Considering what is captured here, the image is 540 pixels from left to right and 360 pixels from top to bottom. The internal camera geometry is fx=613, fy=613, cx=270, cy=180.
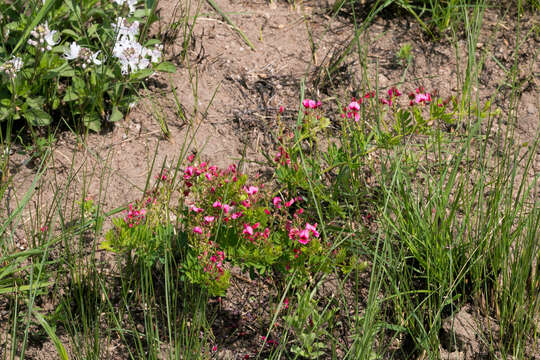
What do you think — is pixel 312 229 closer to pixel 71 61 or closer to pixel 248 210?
pixel 248 210

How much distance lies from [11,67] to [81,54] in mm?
316

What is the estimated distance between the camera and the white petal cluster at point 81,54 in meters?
2.73

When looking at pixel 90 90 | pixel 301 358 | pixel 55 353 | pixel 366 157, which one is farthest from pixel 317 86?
Answer: pixel 55 353

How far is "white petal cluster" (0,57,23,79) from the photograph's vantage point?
2566mm

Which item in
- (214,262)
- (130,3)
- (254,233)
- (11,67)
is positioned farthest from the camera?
(130,3)

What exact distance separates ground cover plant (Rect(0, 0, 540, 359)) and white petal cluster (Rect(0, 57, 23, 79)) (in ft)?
0.04

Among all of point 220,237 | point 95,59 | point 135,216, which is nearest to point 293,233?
point 220,237

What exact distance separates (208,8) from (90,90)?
0.97m

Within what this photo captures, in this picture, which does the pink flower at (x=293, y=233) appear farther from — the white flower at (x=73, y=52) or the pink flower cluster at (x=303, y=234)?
the white flower at (x=73, y=52)

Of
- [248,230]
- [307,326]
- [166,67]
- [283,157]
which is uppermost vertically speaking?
[166,67]

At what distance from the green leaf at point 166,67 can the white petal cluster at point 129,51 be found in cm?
4

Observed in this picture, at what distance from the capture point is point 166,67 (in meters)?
2.94

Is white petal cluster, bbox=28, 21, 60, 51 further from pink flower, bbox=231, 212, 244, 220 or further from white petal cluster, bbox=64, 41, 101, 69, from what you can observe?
pink flower, bbox=231, 212, 244, 220

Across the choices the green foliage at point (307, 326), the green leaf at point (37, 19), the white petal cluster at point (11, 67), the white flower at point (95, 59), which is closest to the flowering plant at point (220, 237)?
the green foliage at point (307, 326)
